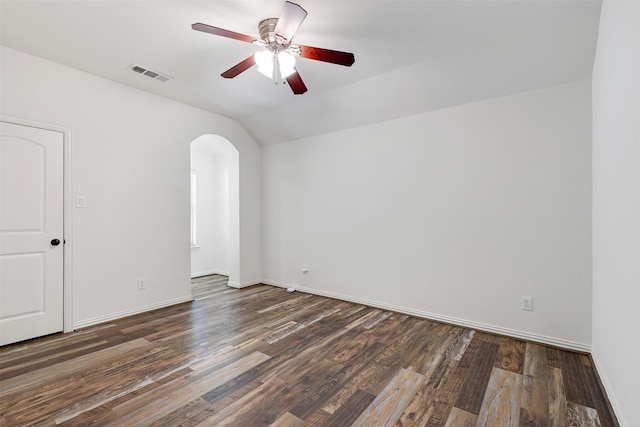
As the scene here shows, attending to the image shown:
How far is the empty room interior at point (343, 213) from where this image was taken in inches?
75.2

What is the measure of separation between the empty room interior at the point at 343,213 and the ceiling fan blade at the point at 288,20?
13 mm

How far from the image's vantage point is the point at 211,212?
6.05 m

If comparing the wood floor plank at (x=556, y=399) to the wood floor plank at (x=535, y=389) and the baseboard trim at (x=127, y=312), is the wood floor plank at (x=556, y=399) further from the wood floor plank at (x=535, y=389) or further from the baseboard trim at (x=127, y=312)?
the baseboard trim at (x=127, y=312)

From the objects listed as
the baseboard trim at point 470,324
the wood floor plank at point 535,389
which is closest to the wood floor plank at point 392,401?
the wood floor plank at point 535,389

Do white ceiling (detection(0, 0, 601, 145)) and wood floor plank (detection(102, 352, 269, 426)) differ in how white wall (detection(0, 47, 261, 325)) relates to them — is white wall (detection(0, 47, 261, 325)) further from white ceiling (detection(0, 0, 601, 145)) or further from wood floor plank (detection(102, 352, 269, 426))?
wood floor plank (detection(102, 352, 269, 426))

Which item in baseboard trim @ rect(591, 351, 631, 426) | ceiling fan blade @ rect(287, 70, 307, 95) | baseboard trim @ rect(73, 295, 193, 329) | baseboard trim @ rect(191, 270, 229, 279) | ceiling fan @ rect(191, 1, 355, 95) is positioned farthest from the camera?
baseboard trim @ rect(191, 270, 229, 279)

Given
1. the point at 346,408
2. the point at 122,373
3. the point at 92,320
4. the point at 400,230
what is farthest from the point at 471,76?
the point at 92,320

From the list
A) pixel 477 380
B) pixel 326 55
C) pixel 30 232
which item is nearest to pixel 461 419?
pixel 477 380

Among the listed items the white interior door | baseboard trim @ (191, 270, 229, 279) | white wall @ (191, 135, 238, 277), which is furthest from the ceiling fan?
baseboard trim @ (191, 270, 229, 279)

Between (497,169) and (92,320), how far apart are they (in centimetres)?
455

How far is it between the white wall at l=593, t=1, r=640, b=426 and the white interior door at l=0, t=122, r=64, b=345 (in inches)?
A: 174

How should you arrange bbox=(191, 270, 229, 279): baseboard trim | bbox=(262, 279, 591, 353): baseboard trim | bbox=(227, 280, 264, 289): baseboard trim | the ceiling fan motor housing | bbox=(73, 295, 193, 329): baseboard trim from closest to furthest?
the ceiling fan motor housing < bbox=(262, 279, 591, 353): baseboard trim < bbox=(73, 295, 193, 329): baseboard trim < bbox=(227, 280, 264, 289): baseboard trim < bbox=(191, 270, 229, 279): baseboard trim

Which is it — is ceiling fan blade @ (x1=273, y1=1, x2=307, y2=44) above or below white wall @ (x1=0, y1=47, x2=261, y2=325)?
above

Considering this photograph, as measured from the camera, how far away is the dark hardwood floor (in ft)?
5.91
